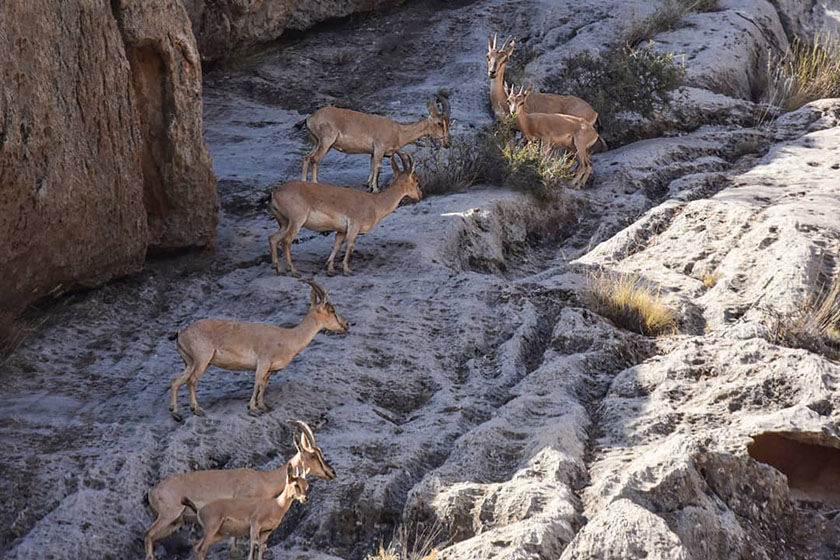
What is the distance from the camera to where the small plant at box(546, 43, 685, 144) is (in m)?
15.4

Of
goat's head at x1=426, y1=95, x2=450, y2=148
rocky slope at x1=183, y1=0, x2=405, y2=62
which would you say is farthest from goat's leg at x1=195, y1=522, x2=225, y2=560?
rocky slope at x1=183, y1=0, x2=405, y2=62

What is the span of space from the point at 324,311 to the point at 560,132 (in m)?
5.93

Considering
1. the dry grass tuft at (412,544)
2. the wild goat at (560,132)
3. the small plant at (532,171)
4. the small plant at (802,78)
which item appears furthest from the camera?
the small plant at (802,78)

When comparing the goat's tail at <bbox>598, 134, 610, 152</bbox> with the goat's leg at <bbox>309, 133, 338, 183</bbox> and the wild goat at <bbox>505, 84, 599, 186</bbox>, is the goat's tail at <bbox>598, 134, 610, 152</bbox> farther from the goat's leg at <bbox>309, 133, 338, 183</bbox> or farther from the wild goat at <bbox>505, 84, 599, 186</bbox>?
the goat's leg at <bbox>309, 133, 338, 183</bbox>

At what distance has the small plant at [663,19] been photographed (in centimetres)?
1747

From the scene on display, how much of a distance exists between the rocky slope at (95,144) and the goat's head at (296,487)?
3527 millimetres

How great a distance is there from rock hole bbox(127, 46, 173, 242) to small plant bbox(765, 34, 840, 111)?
9.66m

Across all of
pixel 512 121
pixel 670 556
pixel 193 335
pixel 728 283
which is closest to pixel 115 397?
pixel 193 335

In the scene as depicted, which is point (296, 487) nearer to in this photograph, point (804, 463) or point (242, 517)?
point (242, 517)

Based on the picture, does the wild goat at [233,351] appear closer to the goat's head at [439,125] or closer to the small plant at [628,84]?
the goat's head at [439,125]

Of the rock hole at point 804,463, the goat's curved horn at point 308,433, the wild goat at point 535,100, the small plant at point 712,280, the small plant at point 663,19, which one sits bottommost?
the rock hole at point 804,463

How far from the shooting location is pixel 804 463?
8.34 m

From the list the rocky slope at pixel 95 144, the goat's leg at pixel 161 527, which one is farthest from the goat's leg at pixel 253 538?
the rocky slope at pixel 95 144

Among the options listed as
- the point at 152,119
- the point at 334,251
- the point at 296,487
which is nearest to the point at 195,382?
the point at 296,487
